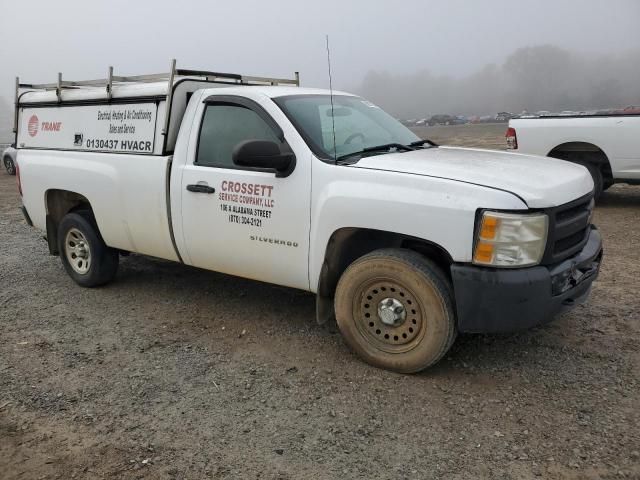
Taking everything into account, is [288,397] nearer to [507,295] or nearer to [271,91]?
[507,295]

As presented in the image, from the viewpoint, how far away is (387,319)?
3.67 m

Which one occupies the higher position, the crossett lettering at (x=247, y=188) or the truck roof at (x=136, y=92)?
the truck roof at (x=136, y=92)

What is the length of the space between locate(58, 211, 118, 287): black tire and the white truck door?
4.30ft

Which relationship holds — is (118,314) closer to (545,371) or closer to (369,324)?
(369,324)

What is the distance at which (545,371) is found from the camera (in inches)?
145

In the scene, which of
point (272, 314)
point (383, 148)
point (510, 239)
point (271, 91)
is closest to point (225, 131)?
point (271, 91)

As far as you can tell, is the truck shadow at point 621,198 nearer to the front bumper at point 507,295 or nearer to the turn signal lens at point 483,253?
the front bumper at point 507,295

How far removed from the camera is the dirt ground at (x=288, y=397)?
2.83m

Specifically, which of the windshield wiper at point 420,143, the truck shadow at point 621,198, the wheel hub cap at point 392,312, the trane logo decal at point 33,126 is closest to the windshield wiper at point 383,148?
the windshield wiper at point 420,143

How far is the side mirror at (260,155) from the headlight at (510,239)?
1401 millimetres

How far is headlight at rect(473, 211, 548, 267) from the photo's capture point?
316 centimetres

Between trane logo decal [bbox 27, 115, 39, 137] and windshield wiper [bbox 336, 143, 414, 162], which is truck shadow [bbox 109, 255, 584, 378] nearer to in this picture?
windshield wiper [bbox 336, 143, 414, 162]

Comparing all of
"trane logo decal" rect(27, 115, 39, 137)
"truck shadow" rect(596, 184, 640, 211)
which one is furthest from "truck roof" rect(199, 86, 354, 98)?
"truck shadow" rect(596, 184, 640, 211)

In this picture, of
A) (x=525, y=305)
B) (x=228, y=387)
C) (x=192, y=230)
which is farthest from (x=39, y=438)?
(x=525, y=305)
